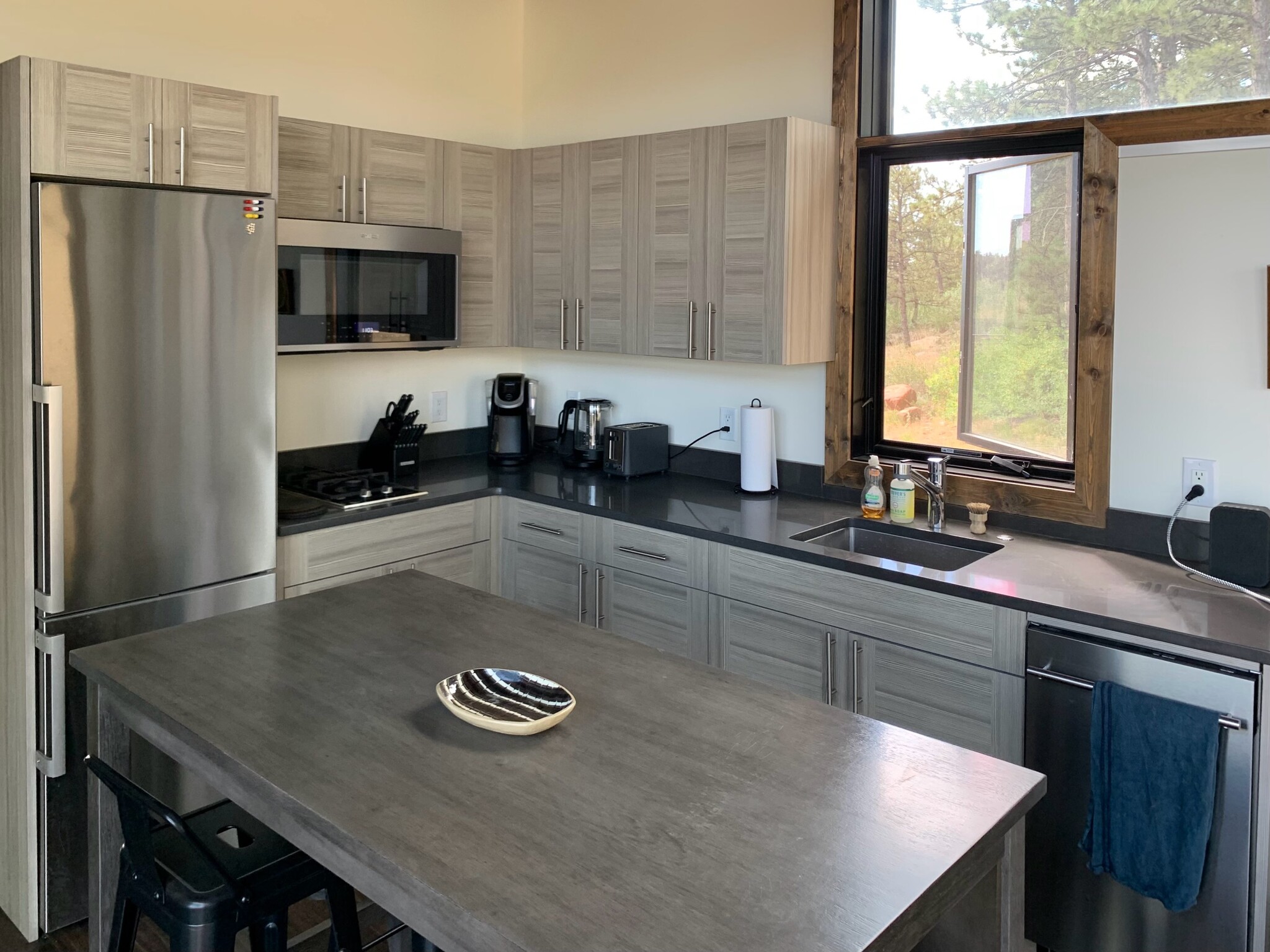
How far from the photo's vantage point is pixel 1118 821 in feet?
7.54

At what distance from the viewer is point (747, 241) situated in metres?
3.27

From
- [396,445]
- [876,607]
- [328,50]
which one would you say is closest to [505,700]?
[876,607]

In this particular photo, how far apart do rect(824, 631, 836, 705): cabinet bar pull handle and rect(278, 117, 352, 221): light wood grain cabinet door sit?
81.8 inches

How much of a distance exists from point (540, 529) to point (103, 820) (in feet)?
5.93

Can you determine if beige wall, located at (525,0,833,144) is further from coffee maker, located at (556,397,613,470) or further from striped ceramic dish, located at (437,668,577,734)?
striped ceramic dish, located at (437,668,577,734)

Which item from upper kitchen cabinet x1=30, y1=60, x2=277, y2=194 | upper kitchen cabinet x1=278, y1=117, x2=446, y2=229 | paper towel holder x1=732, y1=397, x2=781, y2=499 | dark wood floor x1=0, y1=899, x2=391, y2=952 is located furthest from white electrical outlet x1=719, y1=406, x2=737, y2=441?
dark wood floor x1=0, y1=899, x2=391, y2=952

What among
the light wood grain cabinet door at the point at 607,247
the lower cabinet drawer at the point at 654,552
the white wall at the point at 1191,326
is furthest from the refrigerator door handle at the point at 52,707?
the white wall at the point at 1191,326

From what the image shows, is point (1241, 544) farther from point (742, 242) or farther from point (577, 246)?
point (577, 246)

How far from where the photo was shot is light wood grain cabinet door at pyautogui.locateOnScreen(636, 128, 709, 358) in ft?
11.1

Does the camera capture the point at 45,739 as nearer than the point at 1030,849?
No

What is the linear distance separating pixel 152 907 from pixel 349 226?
2.26 m

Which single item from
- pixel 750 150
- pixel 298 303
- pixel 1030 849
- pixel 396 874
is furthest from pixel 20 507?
pixel 1030 849

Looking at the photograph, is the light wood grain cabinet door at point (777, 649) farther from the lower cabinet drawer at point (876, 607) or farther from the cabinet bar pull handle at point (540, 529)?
the cabinet bar pull handle at point (540, 529)

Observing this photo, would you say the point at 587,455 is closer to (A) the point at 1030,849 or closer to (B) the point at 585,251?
(B) the point at 585,251
